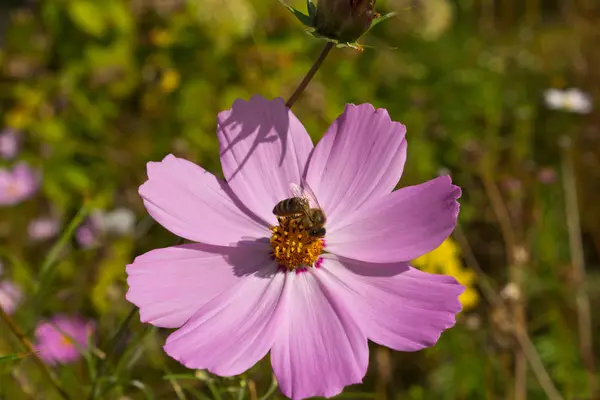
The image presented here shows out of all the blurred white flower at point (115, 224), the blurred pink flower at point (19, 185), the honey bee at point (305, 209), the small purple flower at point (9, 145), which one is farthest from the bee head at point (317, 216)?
the small purple flower at point (9, 145)

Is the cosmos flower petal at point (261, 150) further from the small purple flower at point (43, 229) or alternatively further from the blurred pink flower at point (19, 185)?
the blurred pink flower at point (19, 185)

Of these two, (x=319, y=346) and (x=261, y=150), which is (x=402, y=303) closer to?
(x=319, y=346)

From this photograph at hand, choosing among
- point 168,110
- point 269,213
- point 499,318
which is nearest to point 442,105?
point 168,110

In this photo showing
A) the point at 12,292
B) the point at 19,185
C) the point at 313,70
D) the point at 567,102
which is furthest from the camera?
the point at 19,185

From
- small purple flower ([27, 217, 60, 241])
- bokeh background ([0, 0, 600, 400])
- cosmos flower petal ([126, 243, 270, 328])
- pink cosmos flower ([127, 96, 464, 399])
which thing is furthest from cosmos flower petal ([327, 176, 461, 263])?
small purple flower ([27, 217, 60, 241])

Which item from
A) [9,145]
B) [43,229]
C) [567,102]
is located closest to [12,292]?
[43,229]

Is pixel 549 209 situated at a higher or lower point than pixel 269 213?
lower

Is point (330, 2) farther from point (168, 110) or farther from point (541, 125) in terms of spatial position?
point (541, 125)
